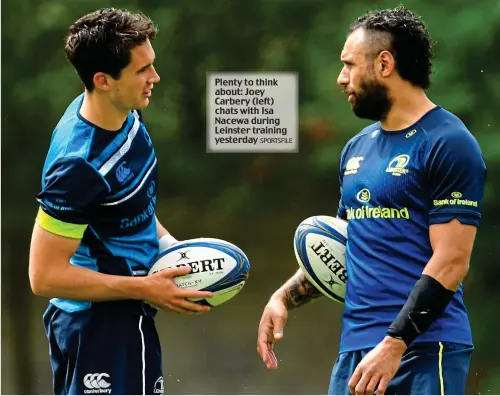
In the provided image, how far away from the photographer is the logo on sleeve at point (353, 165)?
3.23 m

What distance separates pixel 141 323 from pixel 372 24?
1.29 m

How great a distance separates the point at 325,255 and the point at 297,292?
0.69 feet

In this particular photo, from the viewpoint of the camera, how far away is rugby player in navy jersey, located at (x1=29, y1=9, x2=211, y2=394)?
3207 millimetres

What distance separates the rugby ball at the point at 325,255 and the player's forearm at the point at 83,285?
61 cm

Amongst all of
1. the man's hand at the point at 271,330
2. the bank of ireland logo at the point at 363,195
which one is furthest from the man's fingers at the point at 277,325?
the bank of ireland logo at the point at 363,195

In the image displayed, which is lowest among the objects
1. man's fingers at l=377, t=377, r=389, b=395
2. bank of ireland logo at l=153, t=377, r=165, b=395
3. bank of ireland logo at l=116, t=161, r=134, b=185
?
bank of ireland logo at l=153, t=377, r=165, b=395

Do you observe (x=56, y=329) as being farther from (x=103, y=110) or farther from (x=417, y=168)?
(x=417, y=168)

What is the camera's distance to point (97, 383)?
10.9 feet

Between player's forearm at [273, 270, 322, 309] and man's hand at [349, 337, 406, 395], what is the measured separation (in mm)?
673

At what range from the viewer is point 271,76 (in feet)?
17.7

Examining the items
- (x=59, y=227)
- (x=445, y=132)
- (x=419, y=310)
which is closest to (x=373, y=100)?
(x=445, y=132)

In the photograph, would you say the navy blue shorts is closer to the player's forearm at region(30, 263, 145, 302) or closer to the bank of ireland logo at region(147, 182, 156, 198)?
the player's forearm at region(30, 263, 145, 302)

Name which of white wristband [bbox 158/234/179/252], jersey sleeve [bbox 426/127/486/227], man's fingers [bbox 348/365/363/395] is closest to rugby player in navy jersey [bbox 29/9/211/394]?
white wristband [bbox 158/234/179/252]

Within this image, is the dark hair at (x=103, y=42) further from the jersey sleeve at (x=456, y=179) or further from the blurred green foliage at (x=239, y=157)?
the blurred green foliage at (x=239, y=157)
